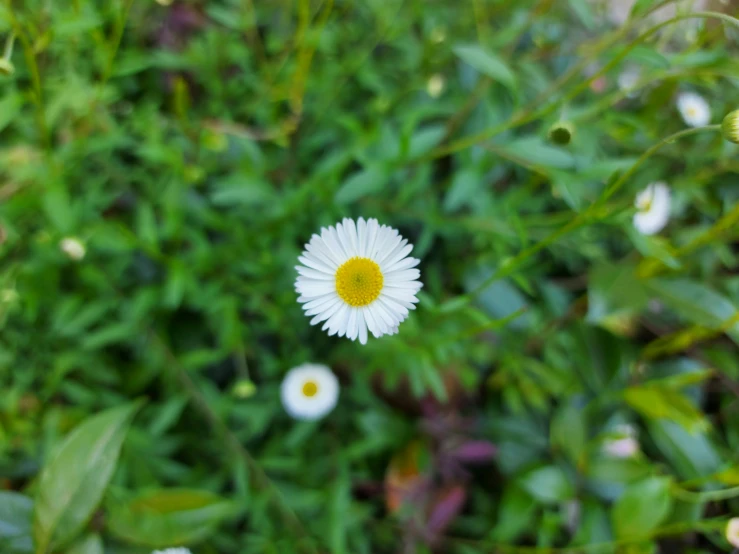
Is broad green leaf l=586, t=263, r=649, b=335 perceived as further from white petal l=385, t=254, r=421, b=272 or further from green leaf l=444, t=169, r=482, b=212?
white petal l=385, t=254, r=421, b=272

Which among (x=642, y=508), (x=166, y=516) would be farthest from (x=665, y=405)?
(x=166, y=516)

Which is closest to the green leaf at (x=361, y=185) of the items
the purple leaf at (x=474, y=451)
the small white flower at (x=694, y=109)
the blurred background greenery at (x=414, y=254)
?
the blurred background greenery at (x=414, y=254)

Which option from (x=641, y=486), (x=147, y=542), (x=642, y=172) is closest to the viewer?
(x=147, y=542)

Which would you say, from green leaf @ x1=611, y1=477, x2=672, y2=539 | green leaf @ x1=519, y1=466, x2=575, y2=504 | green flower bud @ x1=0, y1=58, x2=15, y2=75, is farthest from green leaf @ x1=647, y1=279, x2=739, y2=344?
green flower bud @ x1=0, y1=58, x2=15, y2=75

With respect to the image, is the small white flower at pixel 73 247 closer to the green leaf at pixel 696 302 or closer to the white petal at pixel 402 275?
the white petal at pixel 402 275

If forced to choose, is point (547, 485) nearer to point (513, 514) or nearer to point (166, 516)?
point (513, 514)

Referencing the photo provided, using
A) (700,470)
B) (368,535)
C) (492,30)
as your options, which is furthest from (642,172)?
(368,535)

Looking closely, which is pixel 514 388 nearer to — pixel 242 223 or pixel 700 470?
pixel 700 470
